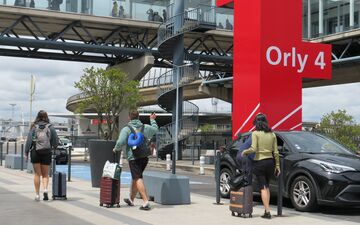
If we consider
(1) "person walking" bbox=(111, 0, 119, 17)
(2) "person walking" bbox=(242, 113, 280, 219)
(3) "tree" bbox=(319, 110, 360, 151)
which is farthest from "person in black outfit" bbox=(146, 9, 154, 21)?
(2) "person walking" bbox=(242, 113, 280, 219)

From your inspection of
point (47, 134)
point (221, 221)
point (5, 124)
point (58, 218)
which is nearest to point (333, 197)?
point (221, 221)

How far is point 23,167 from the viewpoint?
22984 mm

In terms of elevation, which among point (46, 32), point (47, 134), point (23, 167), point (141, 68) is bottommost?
point (23, 167)

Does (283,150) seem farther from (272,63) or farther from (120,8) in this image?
(120,8)

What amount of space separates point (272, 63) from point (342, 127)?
32.9 feet

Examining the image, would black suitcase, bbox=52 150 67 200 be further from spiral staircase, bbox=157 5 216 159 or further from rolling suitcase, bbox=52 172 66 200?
spiral staircase, bbox=157 5 216 159

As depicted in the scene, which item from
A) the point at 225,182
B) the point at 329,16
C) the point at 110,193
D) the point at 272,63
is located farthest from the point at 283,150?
the point at 329,16

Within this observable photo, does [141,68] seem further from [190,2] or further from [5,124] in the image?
[5,124]

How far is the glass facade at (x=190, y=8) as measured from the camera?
1355 inches

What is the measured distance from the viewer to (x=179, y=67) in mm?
35125

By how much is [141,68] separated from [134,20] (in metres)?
3.58

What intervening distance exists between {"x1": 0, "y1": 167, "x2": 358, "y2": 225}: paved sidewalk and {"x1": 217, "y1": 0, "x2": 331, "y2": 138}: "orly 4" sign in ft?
11.7

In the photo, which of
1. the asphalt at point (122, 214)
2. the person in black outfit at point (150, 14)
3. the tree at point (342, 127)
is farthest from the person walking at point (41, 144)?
the person in black outfit at point (150, 14)

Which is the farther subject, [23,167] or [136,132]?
[23,167]
